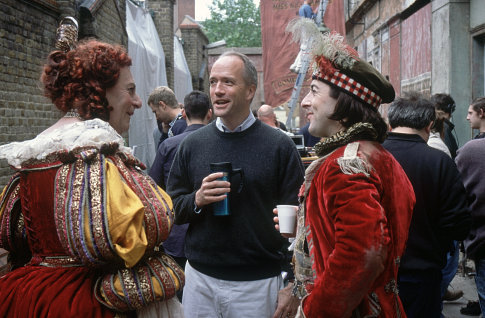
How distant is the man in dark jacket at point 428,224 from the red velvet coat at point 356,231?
46.5 inches

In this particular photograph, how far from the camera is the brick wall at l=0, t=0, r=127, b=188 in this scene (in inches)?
216

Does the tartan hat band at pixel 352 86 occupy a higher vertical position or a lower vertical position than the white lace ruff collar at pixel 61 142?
higher

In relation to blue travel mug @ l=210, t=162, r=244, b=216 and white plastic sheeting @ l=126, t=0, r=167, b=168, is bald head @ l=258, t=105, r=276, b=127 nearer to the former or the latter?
white plastic sheeting @ l=126, t=0, r=167, b=168

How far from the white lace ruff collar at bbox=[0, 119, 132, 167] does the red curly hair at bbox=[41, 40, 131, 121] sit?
128 millimetres

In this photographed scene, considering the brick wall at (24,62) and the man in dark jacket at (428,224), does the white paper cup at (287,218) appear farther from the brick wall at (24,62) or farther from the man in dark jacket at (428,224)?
the brick wall at (24,62)

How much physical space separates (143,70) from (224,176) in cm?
879

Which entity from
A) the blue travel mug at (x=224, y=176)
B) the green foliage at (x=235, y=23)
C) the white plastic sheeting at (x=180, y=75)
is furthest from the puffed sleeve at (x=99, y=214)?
the green foliage at (x=235, y=23)

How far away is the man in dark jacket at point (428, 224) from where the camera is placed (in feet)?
10.0

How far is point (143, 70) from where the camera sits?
35.4ft

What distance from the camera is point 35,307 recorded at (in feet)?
5.86

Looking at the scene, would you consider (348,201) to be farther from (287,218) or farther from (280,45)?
(280,45)

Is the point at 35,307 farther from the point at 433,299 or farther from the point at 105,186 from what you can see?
the point at 433,299

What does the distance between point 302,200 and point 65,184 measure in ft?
3.17

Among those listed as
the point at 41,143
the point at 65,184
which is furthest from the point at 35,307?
the point at 41,143
